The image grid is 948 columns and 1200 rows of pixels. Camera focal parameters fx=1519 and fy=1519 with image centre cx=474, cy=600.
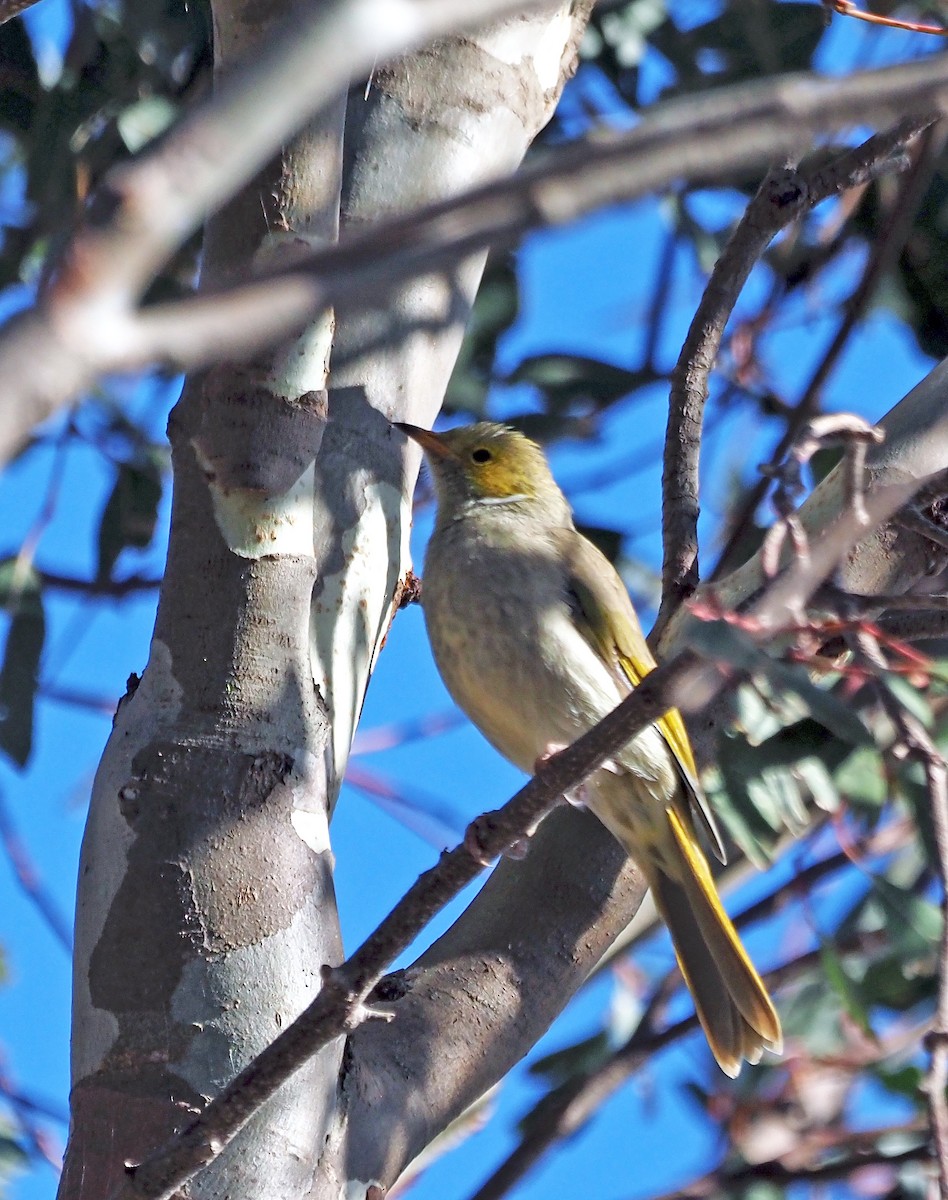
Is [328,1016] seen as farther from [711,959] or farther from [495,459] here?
[495,459]

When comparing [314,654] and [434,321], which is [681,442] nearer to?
[434,321]

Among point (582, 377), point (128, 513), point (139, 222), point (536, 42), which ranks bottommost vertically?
point (139, 222)

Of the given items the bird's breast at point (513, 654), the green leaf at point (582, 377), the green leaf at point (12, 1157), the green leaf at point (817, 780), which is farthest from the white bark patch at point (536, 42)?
the green leaf at point (12, 1157)

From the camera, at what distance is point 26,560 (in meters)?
3.79

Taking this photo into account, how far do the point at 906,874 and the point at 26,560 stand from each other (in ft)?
8.69

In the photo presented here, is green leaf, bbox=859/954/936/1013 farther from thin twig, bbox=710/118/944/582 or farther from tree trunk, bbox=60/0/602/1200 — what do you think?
tree trunk, bbox=60/0/602/1200

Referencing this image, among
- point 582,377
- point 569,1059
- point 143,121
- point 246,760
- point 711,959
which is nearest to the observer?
point 246,760

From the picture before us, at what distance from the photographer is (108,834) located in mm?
2047

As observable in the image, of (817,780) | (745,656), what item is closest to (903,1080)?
(817,780)

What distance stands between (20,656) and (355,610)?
1.45m

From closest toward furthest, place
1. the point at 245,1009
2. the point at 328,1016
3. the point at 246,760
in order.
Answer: the point at 328,1016 → the point at 245,1009 → the point at 246,760

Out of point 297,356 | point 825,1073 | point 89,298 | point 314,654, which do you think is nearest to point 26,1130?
point 825,1073

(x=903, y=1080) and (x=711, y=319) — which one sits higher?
(x=711, y=319)

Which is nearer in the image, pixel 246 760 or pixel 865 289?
pixel 246 760
